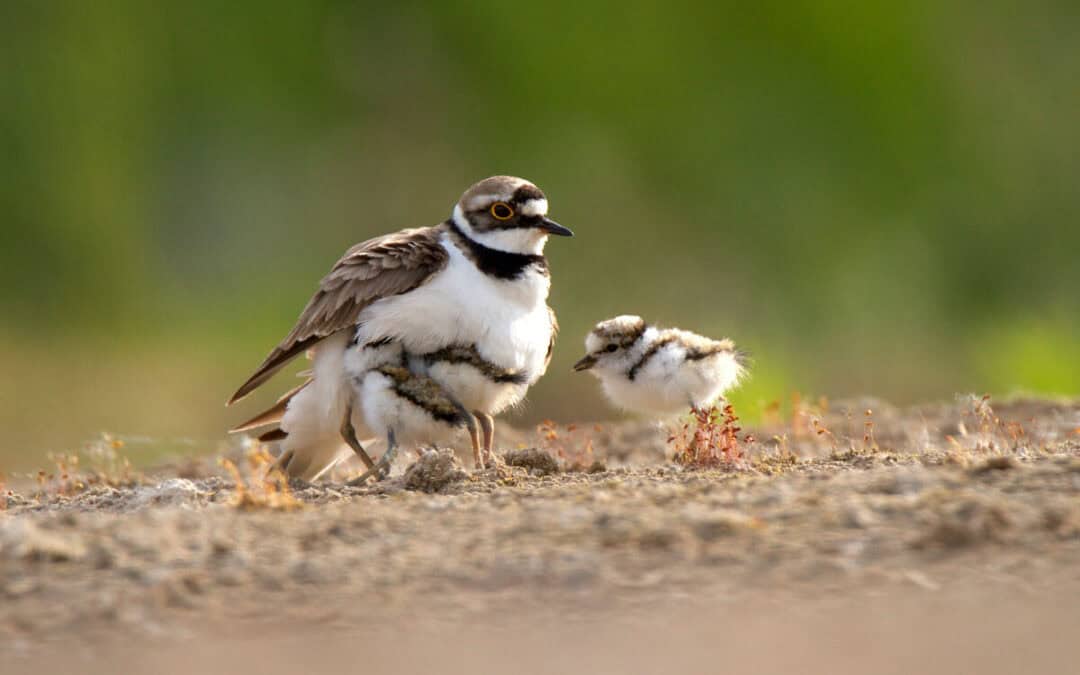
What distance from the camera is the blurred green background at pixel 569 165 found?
54.0 feet

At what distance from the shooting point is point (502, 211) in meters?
7.46

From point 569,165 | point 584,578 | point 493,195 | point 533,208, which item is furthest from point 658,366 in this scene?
point 569,165

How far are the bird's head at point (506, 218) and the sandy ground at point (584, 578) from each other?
1651 mm

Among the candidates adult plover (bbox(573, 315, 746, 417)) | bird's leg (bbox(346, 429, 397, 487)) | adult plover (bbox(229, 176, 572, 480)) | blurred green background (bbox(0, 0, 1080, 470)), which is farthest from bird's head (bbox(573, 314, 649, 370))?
blurred green background (bbox(0, 0, 1080, 470))

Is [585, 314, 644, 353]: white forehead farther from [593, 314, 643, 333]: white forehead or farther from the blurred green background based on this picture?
the blurred green background

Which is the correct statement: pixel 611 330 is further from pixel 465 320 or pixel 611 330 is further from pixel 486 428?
pixel 465 320

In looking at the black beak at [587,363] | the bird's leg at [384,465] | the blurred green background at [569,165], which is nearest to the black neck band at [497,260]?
the bird's leg at [384,465]

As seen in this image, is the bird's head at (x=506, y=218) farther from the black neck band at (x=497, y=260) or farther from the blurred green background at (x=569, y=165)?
the blurred green background at (x=569, y=165)

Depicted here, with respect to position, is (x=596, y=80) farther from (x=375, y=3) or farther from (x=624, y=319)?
(x=624, y=319)

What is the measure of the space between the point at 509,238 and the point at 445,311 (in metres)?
0.54

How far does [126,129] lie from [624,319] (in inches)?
445

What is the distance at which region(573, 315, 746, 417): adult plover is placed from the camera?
8.14 m

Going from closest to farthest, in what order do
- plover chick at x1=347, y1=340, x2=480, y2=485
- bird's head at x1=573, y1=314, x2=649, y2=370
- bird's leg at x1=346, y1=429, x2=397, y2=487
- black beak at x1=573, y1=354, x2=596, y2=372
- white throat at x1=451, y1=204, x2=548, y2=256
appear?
bird's leg at x1=346, y1=429, x2=397, y2=487
plover chick at x1=347, y1=340, x2=480, y2=485
white throat at x1=451, y1=204, x2=548, y2=256
bird's head at x1=573, y1=314, x2=649, y2=370
black beak at x1=573, y1=354, x2=596, y2=372

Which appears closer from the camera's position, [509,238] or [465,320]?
[465,320]
